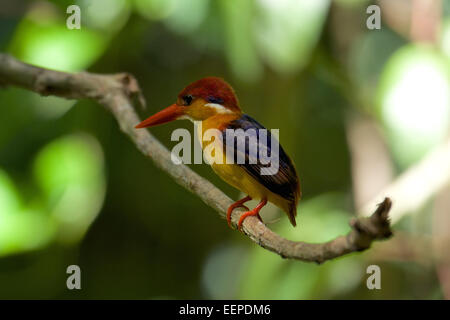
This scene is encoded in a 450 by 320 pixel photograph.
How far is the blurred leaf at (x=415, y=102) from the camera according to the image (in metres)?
1.69

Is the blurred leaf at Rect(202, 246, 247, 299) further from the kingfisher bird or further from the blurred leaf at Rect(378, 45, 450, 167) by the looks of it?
the kingfisher bird

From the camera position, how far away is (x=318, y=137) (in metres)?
2.20

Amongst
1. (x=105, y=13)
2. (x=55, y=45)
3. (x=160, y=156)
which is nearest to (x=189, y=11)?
(x=105, y=13)

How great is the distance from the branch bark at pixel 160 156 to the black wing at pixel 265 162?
0.26 ft

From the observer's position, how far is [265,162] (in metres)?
1.11

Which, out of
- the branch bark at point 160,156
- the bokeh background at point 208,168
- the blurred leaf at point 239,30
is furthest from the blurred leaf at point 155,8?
the branch bark at point 160,156

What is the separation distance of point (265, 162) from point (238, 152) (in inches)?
2.6

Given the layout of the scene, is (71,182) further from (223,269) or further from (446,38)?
(446,38)

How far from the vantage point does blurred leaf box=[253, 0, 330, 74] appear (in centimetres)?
163

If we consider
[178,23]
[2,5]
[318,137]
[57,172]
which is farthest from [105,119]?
[318,137]

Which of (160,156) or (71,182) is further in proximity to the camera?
(71,182)

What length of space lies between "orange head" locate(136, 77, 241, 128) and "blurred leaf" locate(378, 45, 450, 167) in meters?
0.70

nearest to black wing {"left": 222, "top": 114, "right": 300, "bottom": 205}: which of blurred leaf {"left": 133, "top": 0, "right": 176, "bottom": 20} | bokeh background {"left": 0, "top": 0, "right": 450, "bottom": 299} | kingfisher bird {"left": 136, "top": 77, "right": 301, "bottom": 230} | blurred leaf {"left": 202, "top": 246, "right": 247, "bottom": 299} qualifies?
kingfisher bird {"left": 136, "top": 77, "right": 301, "bottom": 230}

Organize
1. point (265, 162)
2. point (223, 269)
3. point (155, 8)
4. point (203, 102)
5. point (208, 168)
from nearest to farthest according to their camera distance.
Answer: point (265, 162)
point (203, 102)
point (155, 8)
point (208, 168)
point (223, 269)
